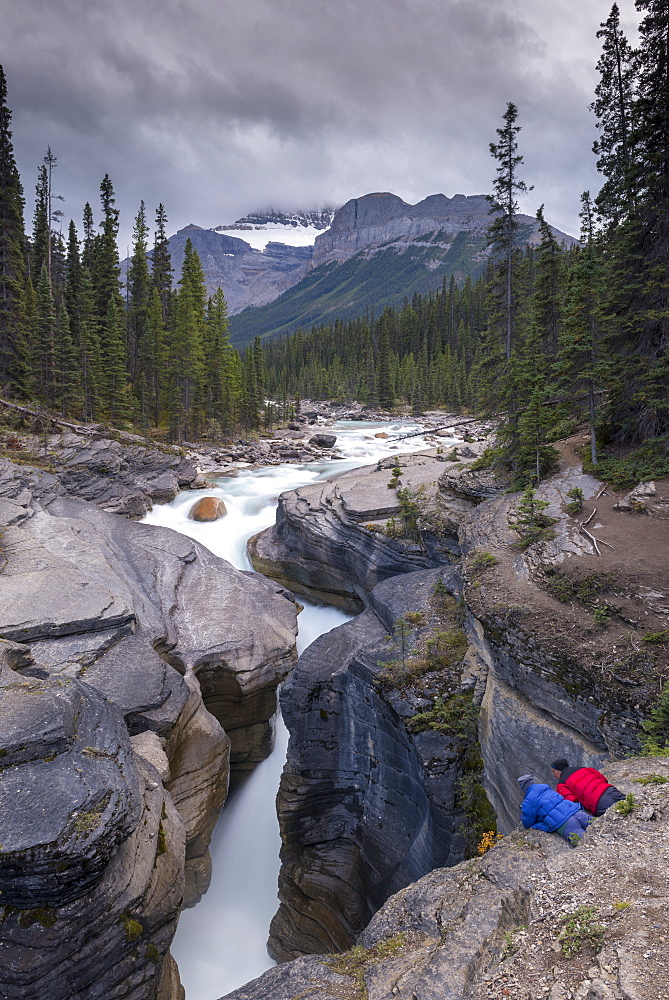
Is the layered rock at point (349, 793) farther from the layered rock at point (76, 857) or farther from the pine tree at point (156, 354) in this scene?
the pine tree at point (156, 354)

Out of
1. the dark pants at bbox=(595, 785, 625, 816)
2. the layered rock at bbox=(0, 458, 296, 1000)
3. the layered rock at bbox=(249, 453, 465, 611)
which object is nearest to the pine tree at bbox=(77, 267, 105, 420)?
the layered rock at bbox=(0, 458, 296, 1000)

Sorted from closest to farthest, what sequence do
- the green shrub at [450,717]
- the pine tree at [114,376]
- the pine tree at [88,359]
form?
the green shrub at [450,717]
the pine tree at [88,359]
the pine tree at [114,376]

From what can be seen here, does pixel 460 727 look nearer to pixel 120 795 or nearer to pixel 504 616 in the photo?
pixel 504 616

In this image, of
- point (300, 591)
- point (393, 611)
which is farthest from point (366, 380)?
point (393, 611)

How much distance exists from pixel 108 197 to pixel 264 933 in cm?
5511

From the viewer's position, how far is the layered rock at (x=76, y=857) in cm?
586

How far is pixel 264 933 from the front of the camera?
1182cm

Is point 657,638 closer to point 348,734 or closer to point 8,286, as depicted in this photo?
point 348,734

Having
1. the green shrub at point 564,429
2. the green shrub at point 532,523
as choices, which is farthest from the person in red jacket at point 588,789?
the green shrub at point 564,429

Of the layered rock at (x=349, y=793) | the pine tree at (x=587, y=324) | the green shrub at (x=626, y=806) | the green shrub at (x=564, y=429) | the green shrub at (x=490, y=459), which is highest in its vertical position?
the pine tree at (x=587, y=324)

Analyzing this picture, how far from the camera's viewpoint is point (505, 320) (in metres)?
23.2

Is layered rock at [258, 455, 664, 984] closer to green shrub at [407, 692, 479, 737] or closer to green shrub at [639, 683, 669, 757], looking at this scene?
green shrub at [407, 692, 479, 737]

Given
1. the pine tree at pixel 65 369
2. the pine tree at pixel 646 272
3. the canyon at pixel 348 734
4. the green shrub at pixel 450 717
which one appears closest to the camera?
the canyon at pixel 348 734

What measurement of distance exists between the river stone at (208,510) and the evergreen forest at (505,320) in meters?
14.5
